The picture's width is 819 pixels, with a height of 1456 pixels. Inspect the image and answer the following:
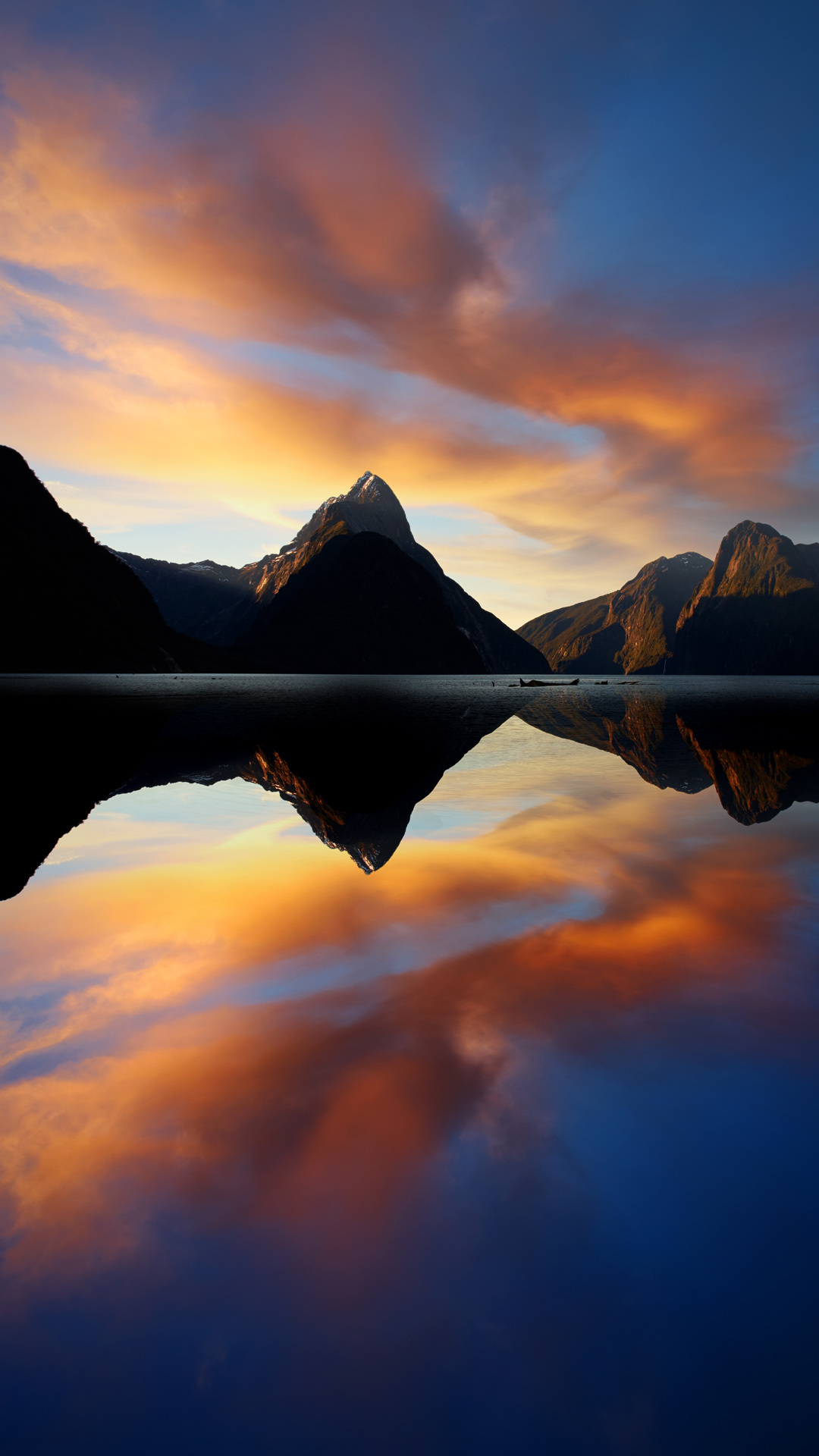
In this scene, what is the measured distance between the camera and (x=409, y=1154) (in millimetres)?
5891

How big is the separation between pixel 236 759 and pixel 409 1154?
2758 cm

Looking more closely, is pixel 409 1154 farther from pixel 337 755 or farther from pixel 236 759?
pixel 337 755

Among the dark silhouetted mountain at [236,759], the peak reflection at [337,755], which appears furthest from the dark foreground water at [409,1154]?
the peak reflection at [337,755]

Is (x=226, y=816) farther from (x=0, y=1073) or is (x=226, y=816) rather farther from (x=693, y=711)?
(x=693, y=711)

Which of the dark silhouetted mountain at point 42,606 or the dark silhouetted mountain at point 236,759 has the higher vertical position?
the dark silhouetted mountain at point 42,606

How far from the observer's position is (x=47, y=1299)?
4.45 m

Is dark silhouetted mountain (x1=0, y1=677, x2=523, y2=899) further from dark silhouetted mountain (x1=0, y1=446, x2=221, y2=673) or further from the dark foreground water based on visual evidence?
dark silhouetted mountain (x1=0, y1=446, x2=221, y2=673)

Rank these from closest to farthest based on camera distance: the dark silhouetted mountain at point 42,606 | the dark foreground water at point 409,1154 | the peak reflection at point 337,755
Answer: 1. the dark foreground water at point 409,1154
2. the peak reflection at point 337,755
3. the dark silhouetted mountain at point 42,606

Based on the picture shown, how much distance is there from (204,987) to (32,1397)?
5.42 m

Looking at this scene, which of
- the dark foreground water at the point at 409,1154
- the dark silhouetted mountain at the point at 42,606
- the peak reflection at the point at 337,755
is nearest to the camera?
the dark foreground water at the point at 409,1154

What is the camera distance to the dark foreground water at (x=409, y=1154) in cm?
386

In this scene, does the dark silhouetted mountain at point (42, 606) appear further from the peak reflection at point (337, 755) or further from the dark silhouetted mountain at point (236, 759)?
the peak reflection at point (337, 755)

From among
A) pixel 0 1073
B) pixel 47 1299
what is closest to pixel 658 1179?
pixel 47 1299

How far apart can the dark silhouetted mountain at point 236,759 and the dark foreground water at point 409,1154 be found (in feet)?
8.27
